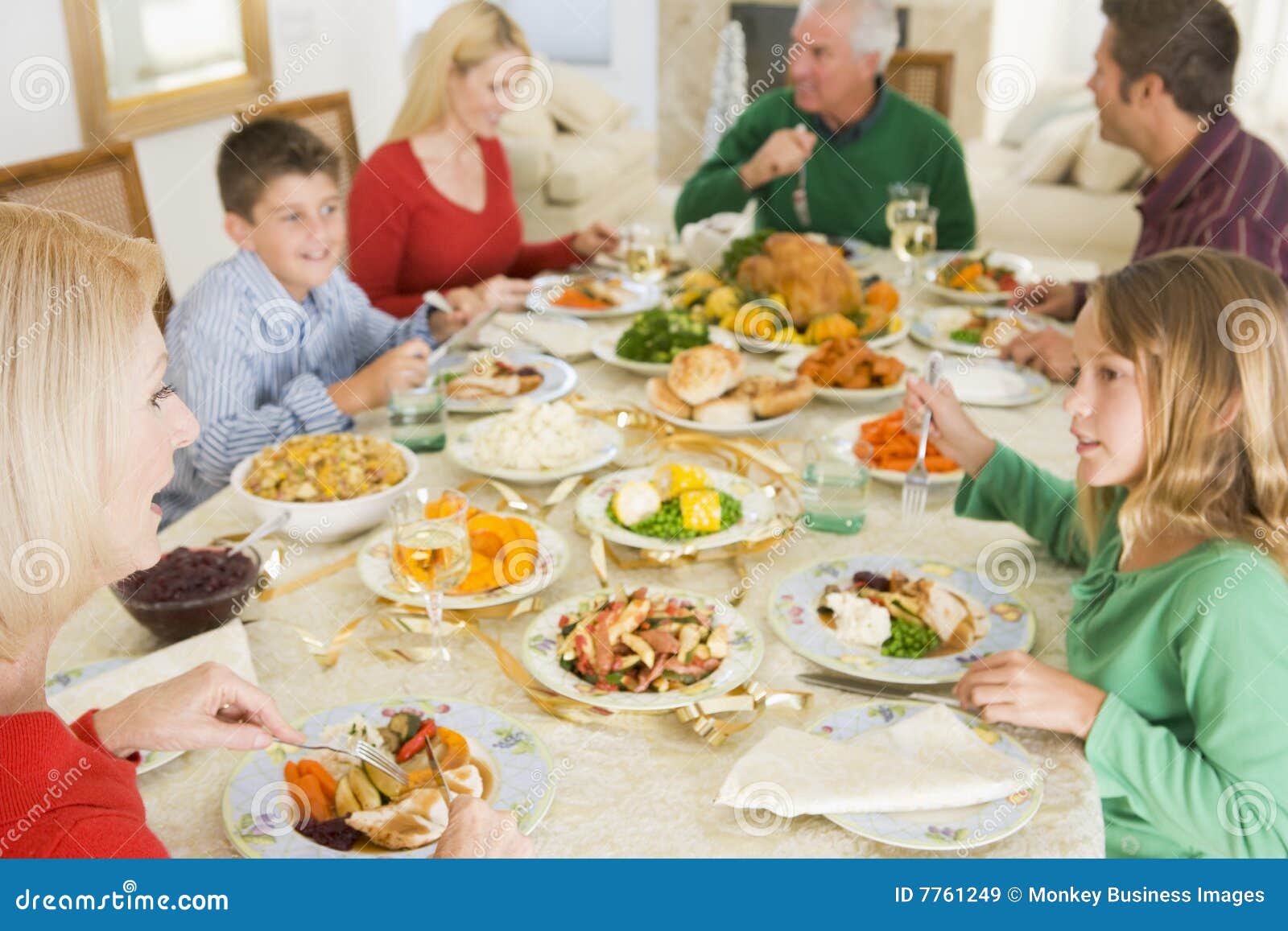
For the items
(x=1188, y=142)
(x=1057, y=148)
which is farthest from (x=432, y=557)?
(x=1057, y=148)

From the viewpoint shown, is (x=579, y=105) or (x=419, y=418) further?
(x=579, y=105)

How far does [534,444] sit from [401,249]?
1564 mm

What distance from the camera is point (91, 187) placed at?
2465mm

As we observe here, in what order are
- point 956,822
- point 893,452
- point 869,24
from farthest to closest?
point 869,24 < point 893,452 < point 956,822

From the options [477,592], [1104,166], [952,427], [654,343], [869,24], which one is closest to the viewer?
[477,592]

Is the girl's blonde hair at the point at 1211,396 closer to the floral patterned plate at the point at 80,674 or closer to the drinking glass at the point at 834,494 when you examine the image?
the drinking glass at the point at 834,494

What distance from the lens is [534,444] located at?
185cm

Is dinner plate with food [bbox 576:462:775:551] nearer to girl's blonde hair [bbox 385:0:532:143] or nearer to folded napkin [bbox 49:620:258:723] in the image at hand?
folded napkin [bbox 49:620:258:723]

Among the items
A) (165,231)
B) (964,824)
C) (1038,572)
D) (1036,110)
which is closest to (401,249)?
(165,231)

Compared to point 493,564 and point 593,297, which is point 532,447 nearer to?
point 493,564

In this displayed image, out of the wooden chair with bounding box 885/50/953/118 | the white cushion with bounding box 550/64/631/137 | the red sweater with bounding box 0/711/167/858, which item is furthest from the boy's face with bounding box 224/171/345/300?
the white cushion with bounding box 550/64/631/137

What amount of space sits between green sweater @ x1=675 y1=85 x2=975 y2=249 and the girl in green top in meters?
2.15

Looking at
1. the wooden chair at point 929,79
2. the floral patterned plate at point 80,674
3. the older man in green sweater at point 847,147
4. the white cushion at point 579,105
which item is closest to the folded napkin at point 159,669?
the floral patterned plate at point 80,674

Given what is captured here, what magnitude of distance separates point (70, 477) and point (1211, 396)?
1118 millimetres
